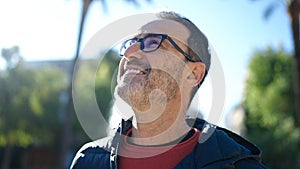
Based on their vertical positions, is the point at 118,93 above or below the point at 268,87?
above

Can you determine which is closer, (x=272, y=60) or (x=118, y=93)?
(x=118, y=93)

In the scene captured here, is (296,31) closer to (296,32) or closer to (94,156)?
(296,32)

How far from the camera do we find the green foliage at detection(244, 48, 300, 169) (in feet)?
73.0

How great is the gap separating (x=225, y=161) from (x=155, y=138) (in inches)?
12.4

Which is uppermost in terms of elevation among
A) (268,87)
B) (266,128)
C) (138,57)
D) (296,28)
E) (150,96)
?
(138,57)

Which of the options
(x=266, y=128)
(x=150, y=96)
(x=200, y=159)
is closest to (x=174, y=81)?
(x=150, y=96)

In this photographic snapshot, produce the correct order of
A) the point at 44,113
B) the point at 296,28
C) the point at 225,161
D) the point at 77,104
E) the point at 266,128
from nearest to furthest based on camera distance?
the point at 225,161
the point at 77,104
the point at 296,28
the point at 266,128
the point at 44,113

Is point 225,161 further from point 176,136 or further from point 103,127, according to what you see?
point 103,127

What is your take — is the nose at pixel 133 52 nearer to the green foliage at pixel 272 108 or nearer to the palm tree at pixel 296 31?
the palm tree at pixel 296 31

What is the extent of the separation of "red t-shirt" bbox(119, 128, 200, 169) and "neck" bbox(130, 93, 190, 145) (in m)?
0.04

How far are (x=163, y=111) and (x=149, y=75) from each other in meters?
0.16

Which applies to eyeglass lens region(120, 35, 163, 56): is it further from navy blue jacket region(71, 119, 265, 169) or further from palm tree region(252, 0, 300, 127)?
palm tree region(252, 0, 300, 127)

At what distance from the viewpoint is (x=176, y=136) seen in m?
1.79

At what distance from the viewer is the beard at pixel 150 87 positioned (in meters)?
1.71
